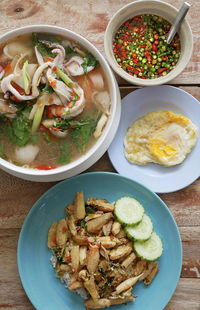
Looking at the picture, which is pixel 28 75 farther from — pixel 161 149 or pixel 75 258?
pixel 75 258

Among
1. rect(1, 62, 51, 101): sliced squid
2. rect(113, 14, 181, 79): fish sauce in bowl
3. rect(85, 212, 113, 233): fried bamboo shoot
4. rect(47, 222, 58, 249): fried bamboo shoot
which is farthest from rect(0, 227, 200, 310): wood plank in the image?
rect(113, 14, 181, 79): fish sauce in bowl

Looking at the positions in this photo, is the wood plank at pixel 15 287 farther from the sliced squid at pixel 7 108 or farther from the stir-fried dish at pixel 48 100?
the sliced squid at pixel 7 108

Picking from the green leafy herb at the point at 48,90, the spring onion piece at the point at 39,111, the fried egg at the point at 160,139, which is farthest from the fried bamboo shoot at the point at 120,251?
the green leafy herb at the point at 48,90

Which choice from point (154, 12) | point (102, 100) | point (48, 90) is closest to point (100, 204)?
point (102, 100)

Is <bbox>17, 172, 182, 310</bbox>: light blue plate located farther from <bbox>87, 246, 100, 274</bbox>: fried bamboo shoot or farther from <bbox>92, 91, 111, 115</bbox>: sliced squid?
<bbox>92, 91, 111, 115</bbox>: sliced squid

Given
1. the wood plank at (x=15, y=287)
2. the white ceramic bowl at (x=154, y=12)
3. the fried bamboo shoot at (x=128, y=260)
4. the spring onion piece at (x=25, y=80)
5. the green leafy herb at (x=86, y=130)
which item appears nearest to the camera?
the spring onion piece at (x=25, y=80)

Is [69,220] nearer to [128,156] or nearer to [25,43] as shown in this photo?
[128,156]

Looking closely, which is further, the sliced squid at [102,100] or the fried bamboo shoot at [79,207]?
the fried bamboo shoot at [79,207]
